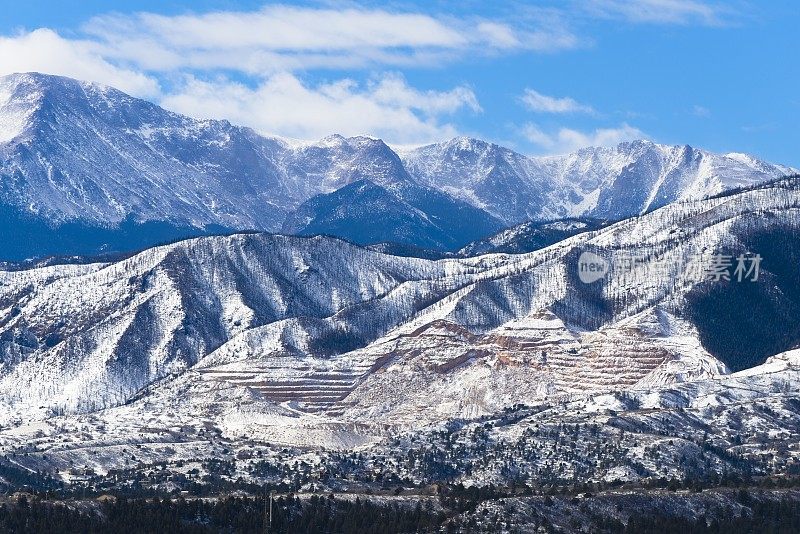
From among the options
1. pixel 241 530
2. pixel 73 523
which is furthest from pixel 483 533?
pixel 73 523

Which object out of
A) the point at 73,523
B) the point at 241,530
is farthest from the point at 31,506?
the point at 241,530

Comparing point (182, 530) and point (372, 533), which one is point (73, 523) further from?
point (372, 533)

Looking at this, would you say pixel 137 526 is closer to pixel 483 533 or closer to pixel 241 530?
pixel 241 530

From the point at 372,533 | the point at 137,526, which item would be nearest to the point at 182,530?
the point at 137,526

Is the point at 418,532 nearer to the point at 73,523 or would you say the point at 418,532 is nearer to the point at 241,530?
the point at 241,530

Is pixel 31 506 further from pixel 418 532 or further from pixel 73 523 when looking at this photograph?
pixel 418 532

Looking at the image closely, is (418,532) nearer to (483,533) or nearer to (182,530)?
(483,533)
